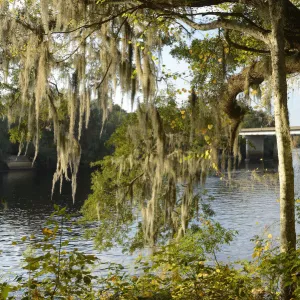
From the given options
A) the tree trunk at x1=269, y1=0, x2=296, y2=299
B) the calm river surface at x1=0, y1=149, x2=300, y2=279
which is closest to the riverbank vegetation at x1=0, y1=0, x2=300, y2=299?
the tree trunk at x1=269, y1=0, x2=296, y2=299

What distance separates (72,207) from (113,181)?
591 inches

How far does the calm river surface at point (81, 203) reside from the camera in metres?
19.9

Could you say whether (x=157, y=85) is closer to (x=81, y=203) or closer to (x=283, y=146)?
(x=283, y=146)

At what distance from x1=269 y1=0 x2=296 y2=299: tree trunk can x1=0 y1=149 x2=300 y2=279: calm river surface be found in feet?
26.0

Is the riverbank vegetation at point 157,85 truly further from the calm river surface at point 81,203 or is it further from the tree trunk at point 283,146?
the calm river surface at point 81,203

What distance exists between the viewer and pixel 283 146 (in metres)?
6.48

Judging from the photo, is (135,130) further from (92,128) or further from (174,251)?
(92,128)

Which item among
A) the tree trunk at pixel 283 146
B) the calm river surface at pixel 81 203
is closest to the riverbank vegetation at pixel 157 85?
the tree trunk at pixel 283 146

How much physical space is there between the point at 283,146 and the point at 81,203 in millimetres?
27343

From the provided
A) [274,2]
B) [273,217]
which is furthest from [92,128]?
[274,2]

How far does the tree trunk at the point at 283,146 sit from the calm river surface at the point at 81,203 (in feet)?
26.0

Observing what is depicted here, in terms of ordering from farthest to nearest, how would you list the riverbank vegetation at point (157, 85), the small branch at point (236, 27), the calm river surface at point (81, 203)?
the calm river surface at point (81, 203) → the small branch at point (236, 27) → the riverbank vegetation at point (157, 85)

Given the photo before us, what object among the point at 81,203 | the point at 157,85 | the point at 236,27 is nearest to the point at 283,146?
the point at 236,27

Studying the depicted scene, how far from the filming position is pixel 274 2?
267 inches
